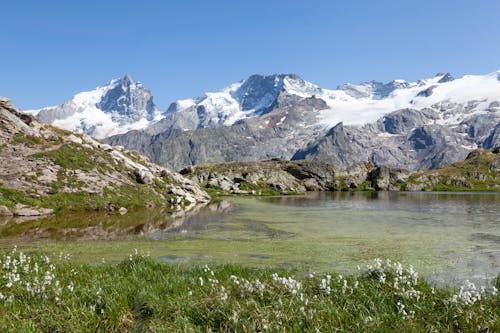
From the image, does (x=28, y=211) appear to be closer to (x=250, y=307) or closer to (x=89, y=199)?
(x=89, y=199)

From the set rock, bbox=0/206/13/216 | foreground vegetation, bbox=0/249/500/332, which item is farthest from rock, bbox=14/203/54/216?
foreground vegetation, bbox=0/249/500/332

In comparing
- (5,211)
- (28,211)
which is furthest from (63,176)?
(5,211)

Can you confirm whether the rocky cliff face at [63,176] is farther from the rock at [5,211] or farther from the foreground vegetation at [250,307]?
the foreground vegetation at [250,307]

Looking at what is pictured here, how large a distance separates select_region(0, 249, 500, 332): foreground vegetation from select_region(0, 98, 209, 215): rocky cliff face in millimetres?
47604

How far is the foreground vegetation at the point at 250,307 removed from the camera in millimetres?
11375

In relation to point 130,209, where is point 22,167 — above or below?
above

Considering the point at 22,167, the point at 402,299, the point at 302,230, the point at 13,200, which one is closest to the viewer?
the point at 402,299

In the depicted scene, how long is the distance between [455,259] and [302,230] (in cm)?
2044

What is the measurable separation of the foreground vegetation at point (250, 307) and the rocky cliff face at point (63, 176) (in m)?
47.6

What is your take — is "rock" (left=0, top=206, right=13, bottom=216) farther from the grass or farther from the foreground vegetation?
the foreground vegetation

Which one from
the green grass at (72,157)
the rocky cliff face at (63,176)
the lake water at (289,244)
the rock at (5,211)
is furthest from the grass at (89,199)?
the lake water at (289,244)

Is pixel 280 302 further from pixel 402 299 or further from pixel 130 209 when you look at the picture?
pixel 130 209

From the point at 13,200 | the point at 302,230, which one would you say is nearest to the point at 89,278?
the point at 302,230

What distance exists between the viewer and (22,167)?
6281 centimetres
